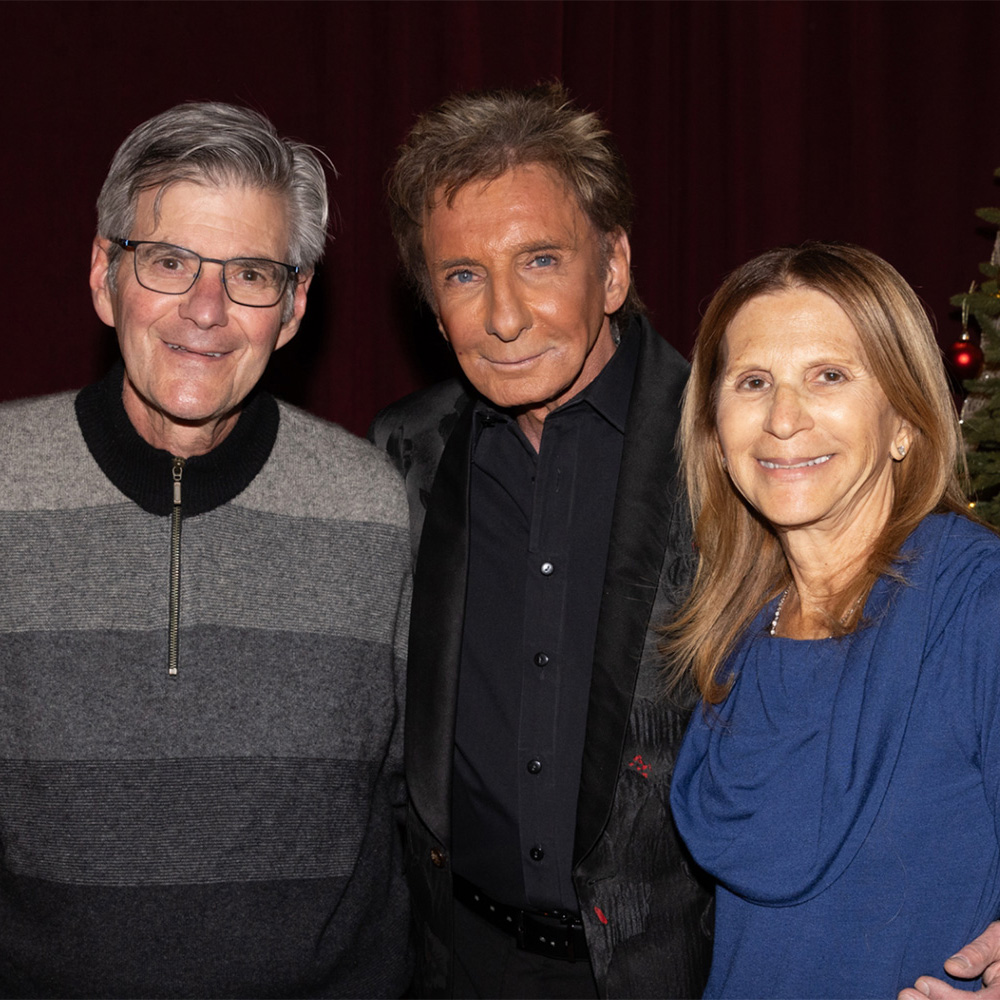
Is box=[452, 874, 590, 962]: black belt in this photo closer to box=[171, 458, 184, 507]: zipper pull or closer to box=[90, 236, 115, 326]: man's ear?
box=[171, 458, 184, 507]: zipper pull

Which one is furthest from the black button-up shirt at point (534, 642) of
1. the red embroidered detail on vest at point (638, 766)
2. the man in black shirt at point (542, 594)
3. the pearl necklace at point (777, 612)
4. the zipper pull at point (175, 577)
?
the zipper pull at point (175, 577)

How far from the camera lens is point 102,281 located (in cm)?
197

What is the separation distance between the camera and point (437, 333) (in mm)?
3016

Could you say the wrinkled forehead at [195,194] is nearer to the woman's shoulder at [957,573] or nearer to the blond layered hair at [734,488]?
the blond layered hair at [734,488]

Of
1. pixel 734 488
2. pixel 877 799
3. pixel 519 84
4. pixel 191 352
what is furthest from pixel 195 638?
pixel 519 84

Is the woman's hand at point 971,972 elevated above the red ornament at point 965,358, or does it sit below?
below

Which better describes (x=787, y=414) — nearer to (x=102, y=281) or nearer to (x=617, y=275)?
(x=617, y=275)

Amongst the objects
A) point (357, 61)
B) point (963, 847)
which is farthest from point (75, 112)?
point (963, 847)

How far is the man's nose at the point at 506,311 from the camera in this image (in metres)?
2.01

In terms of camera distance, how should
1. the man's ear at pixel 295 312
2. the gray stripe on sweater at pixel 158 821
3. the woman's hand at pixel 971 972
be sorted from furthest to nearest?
the man's ear at pixel 295 312, the gray stripe on sweater at pixel 158 821, the woman's hand at pixel 971 972

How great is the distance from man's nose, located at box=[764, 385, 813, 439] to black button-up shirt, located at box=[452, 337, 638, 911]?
20.2 inches

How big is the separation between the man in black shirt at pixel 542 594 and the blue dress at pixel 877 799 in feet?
0.89

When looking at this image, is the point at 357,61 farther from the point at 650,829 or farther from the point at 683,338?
the point at 650,829

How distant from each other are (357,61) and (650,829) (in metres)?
2.15
